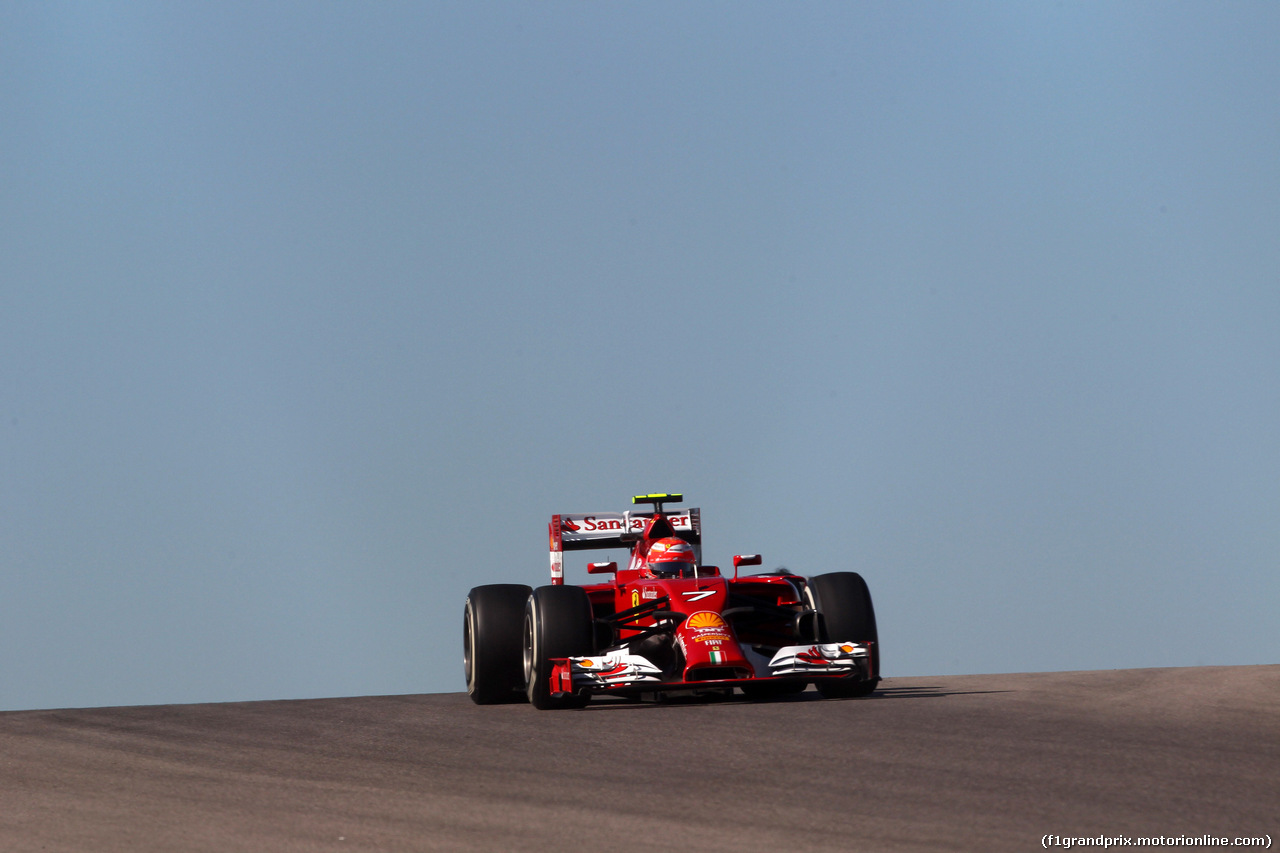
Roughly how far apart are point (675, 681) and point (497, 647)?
8.69ft

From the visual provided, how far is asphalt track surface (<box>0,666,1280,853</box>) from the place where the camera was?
22.7ft

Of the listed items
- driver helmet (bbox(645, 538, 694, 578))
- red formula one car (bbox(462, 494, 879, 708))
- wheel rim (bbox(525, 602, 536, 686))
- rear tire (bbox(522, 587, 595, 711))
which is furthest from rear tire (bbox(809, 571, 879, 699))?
wheel rim (bbox(525, 602, 536, 686))

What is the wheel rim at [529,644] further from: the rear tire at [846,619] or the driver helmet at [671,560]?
the rear tire at [846,619]

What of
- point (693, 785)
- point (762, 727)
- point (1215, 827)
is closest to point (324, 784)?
point (693, 785)

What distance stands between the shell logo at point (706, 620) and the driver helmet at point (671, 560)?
185cm

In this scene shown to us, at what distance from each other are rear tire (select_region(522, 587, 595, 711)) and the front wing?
0.69ft

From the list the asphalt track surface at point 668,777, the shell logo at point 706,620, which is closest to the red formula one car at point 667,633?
the shell logo at point 706,620

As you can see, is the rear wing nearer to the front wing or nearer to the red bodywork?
the red bodywork

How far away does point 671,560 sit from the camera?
16.9 m

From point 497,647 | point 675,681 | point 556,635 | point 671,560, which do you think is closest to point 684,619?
point 675,681

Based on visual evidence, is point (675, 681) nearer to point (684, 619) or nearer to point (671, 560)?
point (684, 619)

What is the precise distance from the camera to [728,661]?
1426cm

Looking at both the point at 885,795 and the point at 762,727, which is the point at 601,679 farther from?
the point at 885,795

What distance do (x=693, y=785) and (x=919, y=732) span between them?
9.90 ft
